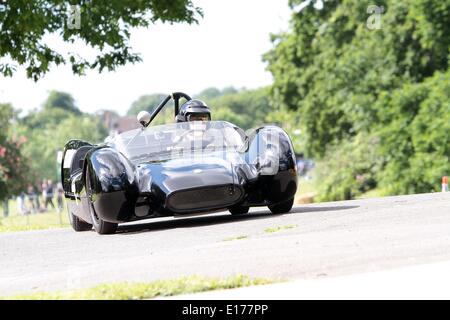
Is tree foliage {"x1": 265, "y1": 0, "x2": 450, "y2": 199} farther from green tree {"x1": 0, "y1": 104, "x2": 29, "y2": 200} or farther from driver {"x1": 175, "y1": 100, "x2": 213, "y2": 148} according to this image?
driver {"x1": 175, "y1": 100, "x2": 213, "y2": 148}

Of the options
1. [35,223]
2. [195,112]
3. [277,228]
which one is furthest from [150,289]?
[35,223]

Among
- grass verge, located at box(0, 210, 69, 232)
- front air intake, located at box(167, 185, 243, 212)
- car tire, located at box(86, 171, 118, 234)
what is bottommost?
grass verge, located at box(0, 210, 69, 232)

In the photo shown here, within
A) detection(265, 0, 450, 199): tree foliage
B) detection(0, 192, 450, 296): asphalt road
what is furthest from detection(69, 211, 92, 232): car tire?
detection(265, 0, 450, 199): tree foliage

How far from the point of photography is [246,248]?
30.6 ft

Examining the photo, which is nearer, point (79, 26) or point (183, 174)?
point (183, 174)

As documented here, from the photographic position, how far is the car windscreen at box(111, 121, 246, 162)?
13352 millimetres

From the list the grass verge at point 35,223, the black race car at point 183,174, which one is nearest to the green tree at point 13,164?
the grass verge at point 35,223

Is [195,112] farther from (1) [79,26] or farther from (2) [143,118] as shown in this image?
(1) [79,26]

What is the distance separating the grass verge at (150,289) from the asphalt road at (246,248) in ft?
1.19

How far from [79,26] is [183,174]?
10955mm

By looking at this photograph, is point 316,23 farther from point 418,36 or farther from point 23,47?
point 23,47

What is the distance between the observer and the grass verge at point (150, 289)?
7.10 m

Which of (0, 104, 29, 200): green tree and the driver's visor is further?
(0, 104, 29, 200): green tree

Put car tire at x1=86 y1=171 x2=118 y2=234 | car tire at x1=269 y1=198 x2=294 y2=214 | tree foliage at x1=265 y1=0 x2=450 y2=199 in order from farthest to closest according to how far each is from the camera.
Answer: tree foliage at x1=265 y1=0 x2=450 y2=199 → car tire at x1=269 y1=198 x2=294 y2=214 → car tire at x1=86 y1=171 x2=118 y2=234
